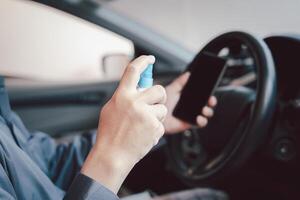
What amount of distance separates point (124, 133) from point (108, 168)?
64 millimetres

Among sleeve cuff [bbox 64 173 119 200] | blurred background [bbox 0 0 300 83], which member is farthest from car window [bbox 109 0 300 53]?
sleeve cuff [bbox 64 173 119 200]

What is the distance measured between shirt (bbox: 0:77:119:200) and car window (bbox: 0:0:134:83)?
240mm

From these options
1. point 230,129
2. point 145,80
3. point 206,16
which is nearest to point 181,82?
point 230,129

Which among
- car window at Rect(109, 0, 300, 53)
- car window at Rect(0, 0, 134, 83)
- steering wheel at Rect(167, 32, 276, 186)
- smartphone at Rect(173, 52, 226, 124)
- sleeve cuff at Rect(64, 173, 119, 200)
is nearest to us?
sleeve cuff at Rect(64, 173, 119, 200)

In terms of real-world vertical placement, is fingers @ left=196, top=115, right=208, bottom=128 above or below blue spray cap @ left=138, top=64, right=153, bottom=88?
below

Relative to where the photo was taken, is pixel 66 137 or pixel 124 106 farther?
pixel 66 137

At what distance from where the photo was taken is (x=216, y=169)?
3.66 ft

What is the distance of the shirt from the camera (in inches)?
30.0

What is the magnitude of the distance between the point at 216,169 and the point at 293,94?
0.85 ft

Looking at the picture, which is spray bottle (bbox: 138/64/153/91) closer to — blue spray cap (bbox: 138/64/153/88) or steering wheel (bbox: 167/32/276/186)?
blue spray cap (bbox: 138/64/153/88)

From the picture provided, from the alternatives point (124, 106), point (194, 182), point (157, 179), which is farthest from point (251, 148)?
point (157, 179)

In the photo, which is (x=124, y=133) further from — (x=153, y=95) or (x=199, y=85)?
(x=199, y=85)

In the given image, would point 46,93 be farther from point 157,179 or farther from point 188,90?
point 188,90

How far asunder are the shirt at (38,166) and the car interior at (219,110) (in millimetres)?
136
